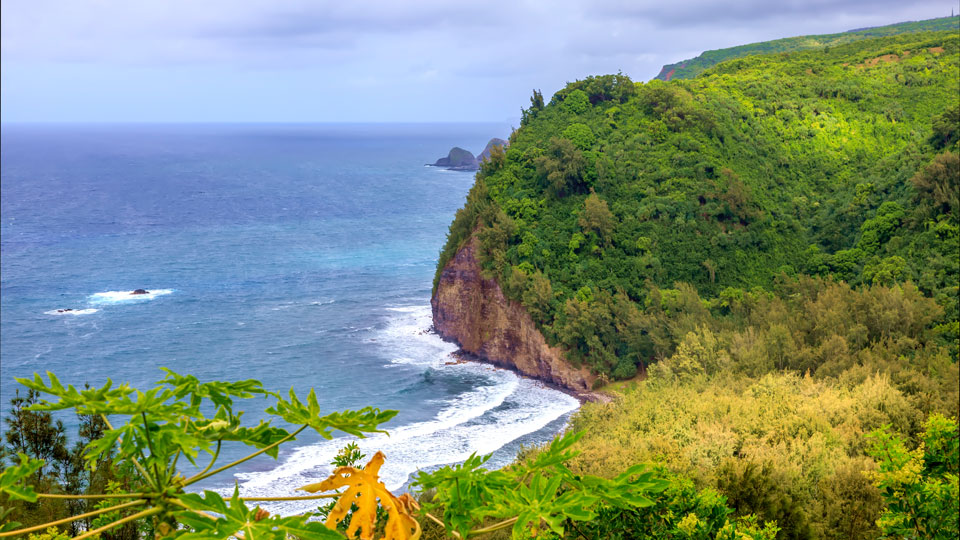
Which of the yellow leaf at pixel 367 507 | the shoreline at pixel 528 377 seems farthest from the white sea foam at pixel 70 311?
the yellow leaf at pixel 367 507

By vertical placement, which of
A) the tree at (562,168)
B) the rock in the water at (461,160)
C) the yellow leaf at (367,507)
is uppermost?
the rock in the water at (461,160)

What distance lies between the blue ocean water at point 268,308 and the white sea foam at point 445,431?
101mm

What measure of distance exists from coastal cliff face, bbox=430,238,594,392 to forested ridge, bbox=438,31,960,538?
35.5 inches

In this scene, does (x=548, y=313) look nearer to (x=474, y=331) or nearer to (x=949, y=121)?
(x=474, y=331)

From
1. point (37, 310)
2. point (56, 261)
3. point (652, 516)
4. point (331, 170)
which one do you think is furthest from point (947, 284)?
point (331, 170)

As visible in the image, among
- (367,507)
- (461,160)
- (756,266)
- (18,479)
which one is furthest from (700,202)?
(461,160)

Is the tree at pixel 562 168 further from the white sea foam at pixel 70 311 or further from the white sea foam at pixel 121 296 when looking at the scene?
the white sea foam at pixel 70 311

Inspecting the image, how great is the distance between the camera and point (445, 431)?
32.7 metres

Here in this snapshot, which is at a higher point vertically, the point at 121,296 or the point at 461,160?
the point at 461,160

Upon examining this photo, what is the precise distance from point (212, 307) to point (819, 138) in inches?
1886

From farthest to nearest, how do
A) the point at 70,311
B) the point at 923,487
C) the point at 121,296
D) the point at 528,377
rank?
the point at 121,296
the point at 70,311
the point at 528,377
the point at 923,487

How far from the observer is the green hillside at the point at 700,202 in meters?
36.7

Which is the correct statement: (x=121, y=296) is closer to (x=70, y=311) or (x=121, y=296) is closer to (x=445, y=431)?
(x=70, y=311)

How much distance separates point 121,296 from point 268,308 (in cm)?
1229
